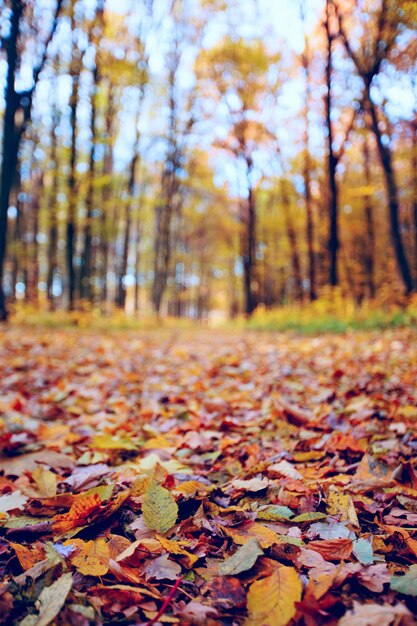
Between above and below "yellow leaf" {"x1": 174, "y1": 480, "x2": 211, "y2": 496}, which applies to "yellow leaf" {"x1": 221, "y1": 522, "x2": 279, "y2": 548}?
below

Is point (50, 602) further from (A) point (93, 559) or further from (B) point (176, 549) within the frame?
(B) point (176, 549)

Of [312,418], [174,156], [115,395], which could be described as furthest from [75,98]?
[312,418]

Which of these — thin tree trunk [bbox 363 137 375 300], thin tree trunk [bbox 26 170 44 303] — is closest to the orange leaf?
thin tree trunk [bbox 363 137 375 300]

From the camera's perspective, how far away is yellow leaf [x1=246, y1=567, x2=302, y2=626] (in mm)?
888

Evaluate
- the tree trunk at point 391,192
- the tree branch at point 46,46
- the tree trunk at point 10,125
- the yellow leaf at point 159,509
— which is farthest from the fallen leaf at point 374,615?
the tree trunk at point 391,192

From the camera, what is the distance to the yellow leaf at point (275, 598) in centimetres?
89

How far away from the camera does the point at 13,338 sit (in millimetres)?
6098

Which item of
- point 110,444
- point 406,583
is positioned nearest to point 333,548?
point 406,583

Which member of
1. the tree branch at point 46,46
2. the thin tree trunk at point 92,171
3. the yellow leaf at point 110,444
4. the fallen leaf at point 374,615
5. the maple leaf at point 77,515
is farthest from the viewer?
the thin tree trunk at point 92,171

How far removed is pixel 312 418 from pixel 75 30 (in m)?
10.6

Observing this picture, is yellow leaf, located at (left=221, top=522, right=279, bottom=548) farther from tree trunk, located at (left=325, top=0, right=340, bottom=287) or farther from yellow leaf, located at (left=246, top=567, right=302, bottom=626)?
tree trunk, located at (left=325, top=0, right=340, bottom=287)

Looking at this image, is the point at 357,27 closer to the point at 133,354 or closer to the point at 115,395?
the point at 133,354

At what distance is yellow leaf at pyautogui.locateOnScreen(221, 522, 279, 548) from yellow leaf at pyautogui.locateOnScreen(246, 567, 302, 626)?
0.16 metres

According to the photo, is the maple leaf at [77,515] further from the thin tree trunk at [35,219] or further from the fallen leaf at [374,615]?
the thin tree trunk at [35,219]
